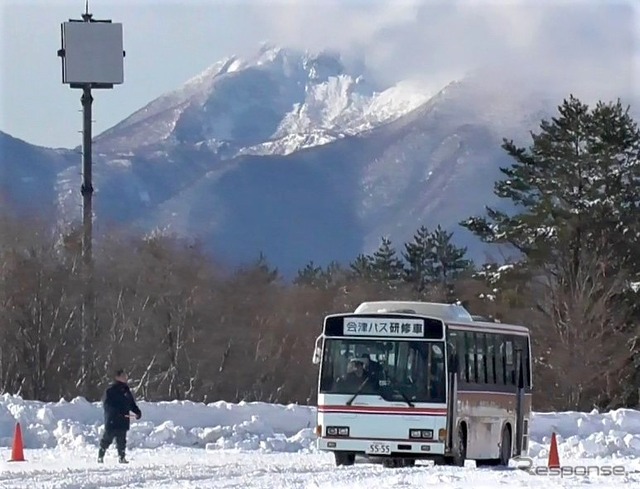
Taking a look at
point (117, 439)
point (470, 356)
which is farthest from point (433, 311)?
point (117, 439)

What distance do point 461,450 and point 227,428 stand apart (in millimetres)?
7817

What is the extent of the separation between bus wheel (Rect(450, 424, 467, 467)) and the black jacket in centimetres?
546

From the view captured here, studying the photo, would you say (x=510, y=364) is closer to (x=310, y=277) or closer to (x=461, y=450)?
(x=461, y=450)

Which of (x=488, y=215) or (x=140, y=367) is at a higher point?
(x=488, y=215)

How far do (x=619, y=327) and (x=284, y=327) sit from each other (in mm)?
17742

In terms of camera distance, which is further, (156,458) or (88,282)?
(88,282)

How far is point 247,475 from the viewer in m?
21.2

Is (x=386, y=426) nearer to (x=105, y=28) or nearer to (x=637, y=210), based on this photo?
(x=105, y=28)

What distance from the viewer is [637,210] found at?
6512 cm

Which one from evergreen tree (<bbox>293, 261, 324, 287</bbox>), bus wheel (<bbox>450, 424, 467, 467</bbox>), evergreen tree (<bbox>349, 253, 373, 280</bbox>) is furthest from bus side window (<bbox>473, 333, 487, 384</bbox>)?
evergreen tree (<bbox>293, 261, 324, 287</bbox>)

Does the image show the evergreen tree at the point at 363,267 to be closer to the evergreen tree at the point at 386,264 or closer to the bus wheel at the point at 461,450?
the evergreen tree at the point at 386,264

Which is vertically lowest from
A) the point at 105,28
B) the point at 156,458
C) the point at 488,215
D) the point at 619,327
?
the point at 156,458

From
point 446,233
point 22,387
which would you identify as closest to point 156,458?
point 22,387

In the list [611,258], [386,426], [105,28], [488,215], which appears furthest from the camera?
[488,215]
